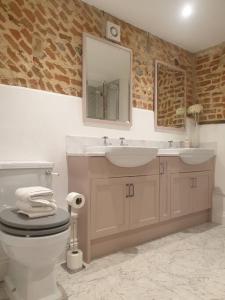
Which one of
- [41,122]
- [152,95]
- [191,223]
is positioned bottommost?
[191,223]

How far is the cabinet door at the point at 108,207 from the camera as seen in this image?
72.7 inches

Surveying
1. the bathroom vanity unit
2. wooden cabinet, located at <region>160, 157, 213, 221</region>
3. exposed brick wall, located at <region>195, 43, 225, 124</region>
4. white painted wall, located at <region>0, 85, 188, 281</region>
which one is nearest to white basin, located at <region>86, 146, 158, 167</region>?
the bathroom vanity unit

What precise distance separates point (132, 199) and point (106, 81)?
118cm

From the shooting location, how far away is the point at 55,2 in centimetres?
202

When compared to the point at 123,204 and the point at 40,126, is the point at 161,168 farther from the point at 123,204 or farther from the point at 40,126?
the point at 40,126

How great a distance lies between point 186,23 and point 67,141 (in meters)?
1.78

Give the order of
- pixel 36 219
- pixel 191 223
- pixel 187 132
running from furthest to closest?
pixel 187 132 → pixel 191 223 → pixel 36 219

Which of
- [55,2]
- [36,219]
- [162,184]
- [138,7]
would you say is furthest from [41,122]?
[138,7]

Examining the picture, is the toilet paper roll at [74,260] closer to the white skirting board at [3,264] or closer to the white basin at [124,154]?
the white skirting board at [3,264]

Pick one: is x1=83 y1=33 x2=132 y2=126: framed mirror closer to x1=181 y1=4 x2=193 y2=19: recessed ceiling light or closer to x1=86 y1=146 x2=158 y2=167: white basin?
x1=86 y1=146 x2=158 y2=167: white basin

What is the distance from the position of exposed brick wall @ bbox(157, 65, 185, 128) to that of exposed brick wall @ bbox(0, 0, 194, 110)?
0.60 meters

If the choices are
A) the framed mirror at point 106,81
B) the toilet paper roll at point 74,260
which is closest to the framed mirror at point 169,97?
the framed mirror at point 106,81

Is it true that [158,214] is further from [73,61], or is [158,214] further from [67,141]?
[73,61]

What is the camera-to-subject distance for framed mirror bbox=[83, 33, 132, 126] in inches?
87.3
